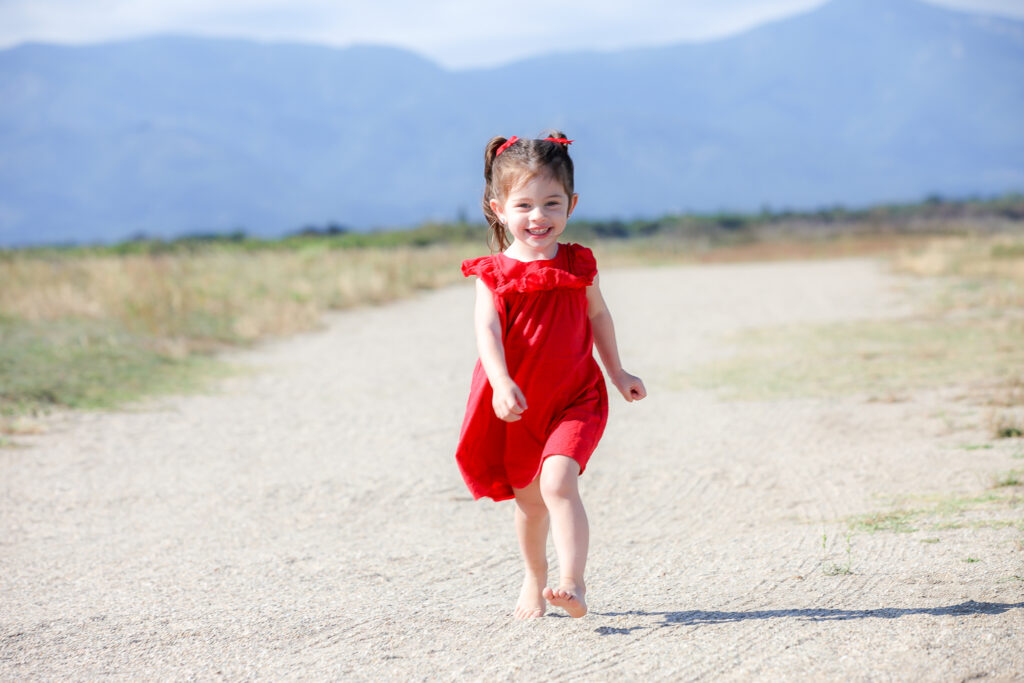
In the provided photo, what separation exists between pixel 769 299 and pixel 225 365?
444 inches

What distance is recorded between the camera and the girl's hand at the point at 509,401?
3.21 m

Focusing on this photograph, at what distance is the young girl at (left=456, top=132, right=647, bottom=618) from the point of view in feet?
10.9

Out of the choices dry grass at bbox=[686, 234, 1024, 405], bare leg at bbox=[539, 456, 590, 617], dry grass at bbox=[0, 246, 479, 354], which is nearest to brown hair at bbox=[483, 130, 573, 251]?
bare leg at bbox=[539, 456, 590, 617]

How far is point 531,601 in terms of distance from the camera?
3.62 meters

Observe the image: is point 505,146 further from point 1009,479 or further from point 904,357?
point 904,357

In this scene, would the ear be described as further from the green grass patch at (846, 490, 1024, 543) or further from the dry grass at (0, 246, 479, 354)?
the dry grass at (0, 246, 479, 354)

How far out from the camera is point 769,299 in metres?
20.0

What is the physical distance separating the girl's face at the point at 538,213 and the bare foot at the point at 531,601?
1079mm

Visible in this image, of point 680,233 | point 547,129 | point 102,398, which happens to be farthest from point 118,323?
point 680,233

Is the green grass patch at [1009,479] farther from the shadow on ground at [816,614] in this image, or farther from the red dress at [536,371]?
the red dress at [536,371]

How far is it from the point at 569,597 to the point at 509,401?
59cm

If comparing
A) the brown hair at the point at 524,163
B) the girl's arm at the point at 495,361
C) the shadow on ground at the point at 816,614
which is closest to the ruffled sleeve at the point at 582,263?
the brown hair at the point at 524,163

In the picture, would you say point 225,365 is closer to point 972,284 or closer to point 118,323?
point 118,323

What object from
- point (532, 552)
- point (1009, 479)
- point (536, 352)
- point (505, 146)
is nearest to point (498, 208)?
point (505, 146)
